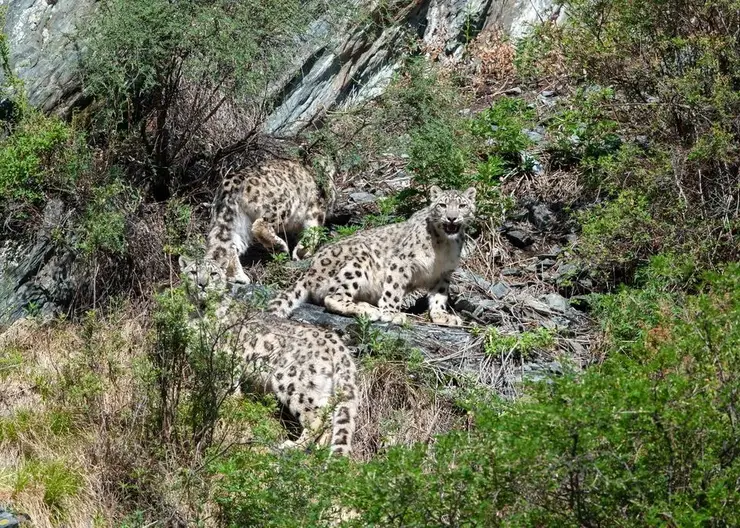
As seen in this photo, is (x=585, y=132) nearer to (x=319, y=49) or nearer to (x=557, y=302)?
(x=557, y=302)

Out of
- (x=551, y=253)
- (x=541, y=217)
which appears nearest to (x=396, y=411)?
(x=551, y=253)

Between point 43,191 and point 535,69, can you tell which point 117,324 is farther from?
point 535,69

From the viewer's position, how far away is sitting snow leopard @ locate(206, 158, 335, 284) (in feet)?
45.0

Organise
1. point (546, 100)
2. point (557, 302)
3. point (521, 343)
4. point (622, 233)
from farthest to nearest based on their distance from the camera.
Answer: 1. point (546, 100)
2. point (557, 302)
3. point (622, 233)
4. point (521, 343)

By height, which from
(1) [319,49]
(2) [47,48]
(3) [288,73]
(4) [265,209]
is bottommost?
(4) [265,209]

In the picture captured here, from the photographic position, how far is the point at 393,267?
13.2 meters

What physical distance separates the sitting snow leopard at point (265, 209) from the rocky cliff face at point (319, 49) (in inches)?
52.2

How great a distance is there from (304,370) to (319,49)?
680 centimetres

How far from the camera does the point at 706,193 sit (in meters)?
12.8

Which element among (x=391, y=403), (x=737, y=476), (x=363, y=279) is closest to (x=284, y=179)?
(x=363, y=279)

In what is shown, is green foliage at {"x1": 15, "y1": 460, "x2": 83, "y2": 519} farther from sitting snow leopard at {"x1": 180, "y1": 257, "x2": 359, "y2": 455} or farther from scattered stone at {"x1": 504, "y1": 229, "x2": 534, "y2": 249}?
scattered stone at {"x1": 504, "y1": 229, "x2": 534, "y2": 249}

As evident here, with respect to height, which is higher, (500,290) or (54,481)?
(54,481)

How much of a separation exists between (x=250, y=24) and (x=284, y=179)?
1.77m

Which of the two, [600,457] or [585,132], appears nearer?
[600,457]
